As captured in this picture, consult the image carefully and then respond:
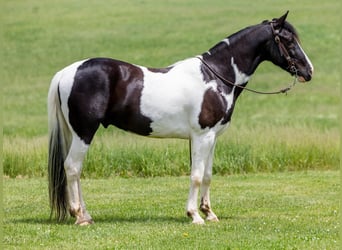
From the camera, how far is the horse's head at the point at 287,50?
34.6 feet

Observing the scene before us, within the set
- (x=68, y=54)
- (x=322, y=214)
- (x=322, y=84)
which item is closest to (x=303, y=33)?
(x=322, y=84)

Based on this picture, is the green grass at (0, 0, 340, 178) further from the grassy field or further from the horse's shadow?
the horse's shadow

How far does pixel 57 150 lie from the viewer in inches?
403

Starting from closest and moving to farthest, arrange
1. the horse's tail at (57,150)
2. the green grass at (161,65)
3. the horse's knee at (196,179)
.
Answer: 1. the horse's tail at (57,150)
2. the horse's knee at (196,179)
3. the green grass at (161,65)

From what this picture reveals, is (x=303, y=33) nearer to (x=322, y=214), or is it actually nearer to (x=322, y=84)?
(x=322, y=84)

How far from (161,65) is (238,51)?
24815 mm

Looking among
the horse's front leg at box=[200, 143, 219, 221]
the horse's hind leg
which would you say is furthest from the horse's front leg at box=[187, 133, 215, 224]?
the horse's hind leg

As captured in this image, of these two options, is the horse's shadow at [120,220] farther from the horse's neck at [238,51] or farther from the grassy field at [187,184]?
the horse's neck at [238,51]

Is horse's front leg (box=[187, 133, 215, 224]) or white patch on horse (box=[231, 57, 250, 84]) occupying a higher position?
white patch on horse (box=[231, 57, 250, 84])

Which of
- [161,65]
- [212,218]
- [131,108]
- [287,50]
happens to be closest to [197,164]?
[212,218]

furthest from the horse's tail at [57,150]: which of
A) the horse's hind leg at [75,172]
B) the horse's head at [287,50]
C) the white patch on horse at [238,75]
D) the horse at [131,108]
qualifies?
the horse's head at [287,50]

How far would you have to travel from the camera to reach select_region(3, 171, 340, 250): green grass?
359 inches

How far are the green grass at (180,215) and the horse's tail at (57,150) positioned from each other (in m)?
0.27

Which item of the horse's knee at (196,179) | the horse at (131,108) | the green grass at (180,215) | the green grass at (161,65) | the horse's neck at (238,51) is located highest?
the horse's neck at (238,51)
